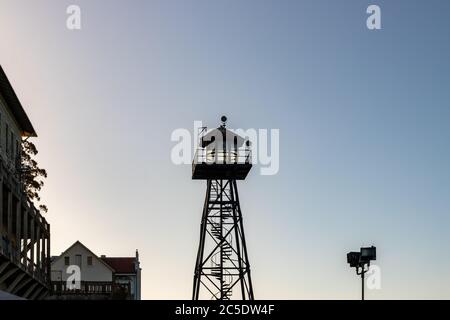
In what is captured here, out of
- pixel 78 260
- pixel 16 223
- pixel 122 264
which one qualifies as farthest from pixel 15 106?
pixel 122 264

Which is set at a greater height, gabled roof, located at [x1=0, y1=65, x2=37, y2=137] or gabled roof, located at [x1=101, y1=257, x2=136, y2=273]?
gabled roof, located at [x1=0, y1=65, x2=37, y2=137]

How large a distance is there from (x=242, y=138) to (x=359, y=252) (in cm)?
2604

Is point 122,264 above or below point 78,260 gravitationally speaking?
below

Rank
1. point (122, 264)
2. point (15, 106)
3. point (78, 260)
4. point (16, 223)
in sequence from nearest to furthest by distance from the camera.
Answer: point (16, 223) → point (15, 106) → point (78, 260) → point (122, 264)

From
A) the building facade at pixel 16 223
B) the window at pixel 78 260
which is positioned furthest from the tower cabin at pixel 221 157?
the window at pixel 78 260

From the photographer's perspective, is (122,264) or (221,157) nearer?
(221,157)

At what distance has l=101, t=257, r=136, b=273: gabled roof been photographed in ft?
401

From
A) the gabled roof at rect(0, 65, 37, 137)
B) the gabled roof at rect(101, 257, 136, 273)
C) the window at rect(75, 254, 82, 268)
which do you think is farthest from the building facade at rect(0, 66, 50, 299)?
the gabled roof at rect(101, 257, 136, 273)

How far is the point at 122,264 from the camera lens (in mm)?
124188

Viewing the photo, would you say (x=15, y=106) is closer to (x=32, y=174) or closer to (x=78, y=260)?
(x=32, y=174)

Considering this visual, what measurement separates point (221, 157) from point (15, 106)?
13267 millimetres

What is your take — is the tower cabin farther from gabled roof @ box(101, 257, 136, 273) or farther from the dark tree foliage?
gabled roof @ box(101, 257, 136, 273)

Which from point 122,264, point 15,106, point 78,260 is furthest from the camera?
point 122,264
